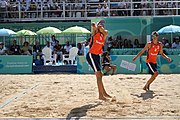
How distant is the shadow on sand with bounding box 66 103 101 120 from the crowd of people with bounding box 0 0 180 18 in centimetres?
1603

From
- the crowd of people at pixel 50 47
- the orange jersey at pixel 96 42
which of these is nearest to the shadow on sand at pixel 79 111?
the orange jersey at pixel 96 42

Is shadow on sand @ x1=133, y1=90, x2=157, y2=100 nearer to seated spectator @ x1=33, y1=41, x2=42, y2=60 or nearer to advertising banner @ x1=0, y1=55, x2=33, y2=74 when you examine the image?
advertising banner @ x1=0, y1=55, x2=33, y2=74

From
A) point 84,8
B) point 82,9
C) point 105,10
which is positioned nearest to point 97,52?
point 105,10

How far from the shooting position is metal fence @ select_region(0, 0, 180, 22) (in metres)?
23.0

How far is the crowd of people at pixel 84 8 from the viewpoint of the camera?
75.8 ft

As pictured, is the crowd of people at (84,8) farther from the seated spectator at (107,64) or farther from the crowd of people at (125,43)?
the seated spectator at (107,64)

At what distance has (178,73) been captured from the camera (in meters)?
16.1

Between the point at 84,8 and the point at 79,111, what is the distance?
17657 millimetres

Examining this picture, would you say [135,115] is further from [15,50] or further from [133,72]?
[15,50]

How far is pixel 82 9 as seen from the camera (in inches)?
941

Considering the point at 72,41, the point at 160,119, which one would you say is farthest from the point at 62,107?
the point at 72,41

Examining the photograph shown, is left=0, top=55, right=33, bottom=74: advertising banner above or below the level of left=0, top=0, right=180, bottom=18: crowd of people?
below

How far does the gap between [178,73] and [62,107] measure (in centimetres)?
992

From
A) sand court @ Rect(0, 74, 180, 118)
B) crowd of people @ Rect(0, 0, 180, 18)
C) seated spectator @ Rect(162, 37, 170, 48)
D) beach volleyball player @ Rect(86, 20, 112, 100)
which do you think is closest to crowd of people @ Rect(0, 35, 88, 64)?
crowd of people @ Rect(0, 0, 180, 18)
